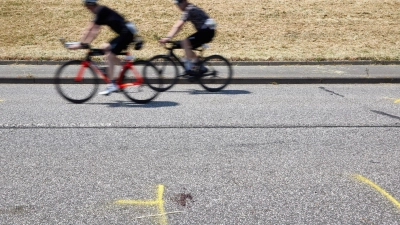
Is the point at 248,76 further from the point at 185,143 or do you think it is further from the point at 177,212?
the point at 177,212

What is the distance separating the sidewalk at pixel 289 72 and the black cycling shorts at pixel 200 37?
6.18 feet

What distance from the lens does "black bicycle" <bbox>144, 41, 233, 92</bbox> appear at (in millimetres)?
9812

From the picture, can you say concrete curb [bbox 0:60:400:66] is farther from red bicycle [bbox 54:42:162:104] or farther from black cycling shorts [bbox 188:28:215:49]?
red bicycle [bbox 54:42:162:104]

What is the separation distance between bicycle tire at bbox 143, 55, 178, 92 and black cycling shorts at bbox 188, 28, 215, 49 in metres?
0.58

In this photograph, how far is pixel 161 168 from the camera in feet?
17.6

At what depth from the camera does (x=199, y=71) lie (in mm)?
10305

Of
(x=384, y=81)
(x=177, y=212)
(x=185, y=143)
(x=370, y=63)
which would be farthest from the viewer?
(x=370, y=63)

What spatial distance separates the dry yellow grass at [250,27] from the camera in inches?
717

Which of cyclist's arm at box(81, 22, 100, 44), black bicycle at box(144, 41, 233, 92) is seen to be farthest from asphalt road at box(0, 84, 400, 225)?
cyclist's arm at box(81, 22, 100, 44)

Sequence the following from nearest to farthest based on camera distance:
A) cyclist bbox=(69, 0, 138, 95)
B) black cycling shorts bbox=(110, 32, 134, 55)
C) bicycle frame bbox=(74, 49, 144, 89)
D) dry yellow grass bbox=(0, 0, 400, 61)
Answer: cyclist bbox=(69, 0, 138, 95) < black cycling shorts bbox=(110, 32, 134, 55) < bicycle frame bbox=(74, 49, 144, 89) < dry yellow grass bbox=(0, 0, 400, 61)

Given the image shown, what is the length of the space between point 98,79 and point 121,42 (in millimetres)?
917

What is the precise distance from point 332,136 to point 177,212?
127 inches

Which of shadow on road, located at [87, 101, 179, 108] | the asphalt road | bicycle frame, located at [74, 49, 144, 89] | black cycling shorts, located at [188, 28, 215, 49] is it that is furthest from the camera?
black cycling shorts, located at [188, 28, 215, 49]

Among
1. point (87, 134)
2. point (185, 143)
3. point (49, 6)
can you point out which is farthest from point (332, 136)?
point (49, 6)
